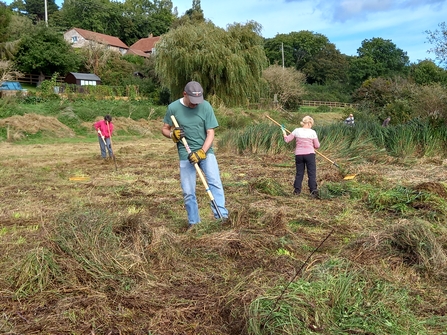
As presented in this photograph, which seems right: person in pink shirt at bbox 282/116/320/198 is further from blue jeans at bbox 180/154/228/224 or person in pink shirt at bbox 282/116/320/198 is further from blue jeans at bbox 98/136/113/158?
blue jeans at bbox 98/136/113/158

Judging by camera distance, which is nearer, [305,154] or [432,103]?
[305,154]

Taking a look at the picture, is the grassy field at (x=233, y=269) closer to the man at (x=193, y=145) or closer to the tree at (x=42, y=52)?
the man at (x=193, y=145)

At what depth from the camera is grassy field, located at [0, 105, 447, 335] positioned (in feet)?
8.61

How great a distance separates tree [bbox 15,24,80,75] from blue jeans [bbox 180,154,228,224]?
1519 inches

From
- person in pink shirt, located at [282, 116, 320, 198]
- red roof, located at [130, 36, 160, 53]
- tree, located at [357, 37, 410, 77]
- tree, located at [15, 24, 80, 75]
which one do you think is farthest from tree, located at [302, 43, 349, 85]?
person in pink shirt, located at [282, 116, 320, 198]

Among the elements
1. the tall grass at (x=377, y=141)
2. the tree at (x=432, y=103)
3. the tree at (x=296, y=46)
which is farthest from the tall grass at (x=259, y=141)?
the tree at (x=296, y=46)

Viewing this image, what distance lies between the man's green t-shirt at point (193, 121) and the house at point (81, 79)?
3627 cm

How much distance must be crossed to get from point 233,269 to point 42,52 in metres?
40.7

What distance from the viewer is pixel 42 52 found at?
39219 millimetres

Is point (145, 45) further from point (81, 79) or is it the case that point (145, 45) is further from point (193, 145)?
point (193, 145)

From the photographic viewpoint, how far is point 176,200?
675 centimetres

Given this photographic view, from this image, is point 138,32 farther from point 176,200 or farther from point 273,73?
point 176,200

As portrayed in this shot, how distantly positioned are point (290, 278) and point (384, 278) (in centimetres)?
71

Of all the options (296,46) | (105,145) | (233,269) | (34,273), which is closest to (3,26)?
(105,145)
